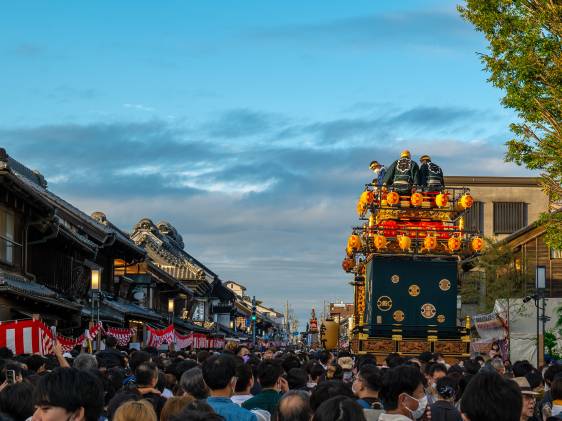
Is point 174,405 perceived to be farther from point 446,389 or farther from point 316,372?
point 316,372

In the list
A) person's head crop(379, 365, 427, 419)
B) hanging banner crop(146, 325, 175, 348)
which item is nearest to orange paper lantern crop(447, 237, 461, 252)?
hanging banner crop(146, 325, 175, 348)

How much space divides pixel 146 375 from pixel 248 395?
3.54ft

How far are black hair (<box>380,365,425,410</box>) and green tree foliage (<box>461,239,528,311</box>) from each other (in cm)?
4642

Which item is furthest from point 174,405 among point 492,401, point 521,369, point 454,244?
point 454,244

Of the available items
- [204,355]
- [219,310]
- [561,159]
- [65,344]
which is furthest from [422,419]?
[219,310]

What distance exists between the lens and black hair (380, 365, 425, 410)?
938cm

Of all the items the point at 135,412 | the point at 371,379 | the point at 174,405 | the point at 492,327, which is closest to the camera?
the point at 135,412

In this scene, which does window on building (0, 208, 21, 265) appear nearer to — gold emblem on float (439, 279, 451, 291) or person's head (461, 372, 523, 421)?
gold emblem on float (439, 279, 451, 291)

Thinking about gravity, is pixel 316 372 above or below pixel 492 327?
below

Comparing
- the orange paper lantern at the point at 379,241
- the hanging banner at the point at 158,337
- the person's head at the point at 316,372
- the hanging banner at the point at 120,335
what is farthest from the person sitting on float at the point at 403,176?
the person's head at the point at 316,372

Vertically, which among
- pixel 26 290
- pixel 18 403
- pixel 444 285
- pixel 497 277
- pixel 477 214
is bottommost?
pixel 18 403

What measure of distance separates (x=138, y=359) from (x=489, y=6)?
1245 cm

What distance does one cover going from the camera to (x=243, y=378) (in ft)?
35.9

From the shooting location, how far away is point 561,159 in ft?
73.3
